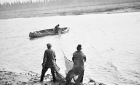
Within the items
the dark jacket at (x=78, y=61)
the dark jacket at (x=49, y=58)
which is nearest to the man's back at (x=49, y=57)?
the dark jacket at (x=49, y=58)

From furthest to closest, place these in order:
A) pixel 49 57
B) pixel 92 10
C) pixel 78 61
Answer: pixel 92 10 < pixel 49 57 < pixel 78 61

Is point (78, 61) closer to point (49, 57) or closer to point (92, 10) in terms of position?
point (49, 57)

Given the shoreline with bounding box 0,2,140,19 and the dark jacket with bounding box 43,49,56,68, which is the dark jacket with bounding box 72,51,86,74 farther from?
the shoreline with bounding box 0,2,140,19

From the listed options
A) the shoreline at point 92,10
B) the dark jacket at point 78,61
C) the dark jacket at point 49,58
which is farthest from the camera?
the shoreline at point 92,10

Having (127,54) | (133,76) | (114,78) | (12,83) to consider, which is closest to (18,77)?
(12,83)

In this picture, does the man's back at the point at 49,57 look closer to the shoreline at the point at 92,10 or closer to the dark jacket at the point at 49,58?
the dark jacket at the point at 49,58

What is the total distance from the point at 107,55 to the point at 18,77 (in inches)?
304

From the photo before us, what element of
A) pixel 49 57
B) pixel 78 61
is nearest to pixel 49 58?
pixel 49 57

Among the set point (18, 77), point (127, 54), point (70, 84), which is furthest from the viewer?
point (127, 54)

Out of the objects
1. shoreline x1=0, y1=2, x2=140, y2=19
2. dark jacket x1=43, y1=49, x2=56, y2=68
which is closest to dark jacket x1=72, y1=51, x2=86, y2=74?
dark jacket x1=43, y1=49, x2=56, y2=68

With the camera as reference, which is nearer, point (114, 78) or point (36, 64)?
point (114, 78)

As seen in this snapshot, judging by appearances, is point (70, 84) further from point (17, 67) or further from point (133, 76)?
point (17, 67)

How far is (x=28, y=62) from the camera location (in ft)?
40.5

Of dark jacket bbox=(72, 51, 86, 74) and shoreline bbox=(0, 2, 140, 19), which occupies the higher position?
shoreline bbox=(0, 2, 140, 19)
